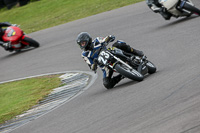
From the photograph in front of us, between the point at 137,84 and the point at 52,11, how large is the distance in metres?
18.5

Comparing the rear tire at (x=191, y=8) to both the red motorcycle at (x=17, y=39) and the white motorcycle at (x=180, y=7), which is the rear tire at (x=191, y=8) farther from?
the red motorcycle at (x=17, y=39)

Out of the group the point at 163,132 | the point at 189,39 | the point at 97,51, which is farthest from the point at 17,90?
the point at 163,132

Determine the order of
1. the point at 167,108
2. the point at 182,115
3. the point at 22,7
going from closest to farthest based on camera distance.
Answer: the point at 182,115
the point at 167,108
the point at 22,7

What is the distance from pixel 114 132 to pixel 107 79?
382cm

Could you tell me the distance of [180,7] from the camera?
14438 mm

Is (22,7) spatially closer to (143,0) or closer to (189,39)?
(143,0)

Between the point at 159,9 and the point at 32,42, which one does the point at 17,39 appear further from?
the point at 159,9

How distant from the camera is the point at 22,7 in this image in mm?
31000

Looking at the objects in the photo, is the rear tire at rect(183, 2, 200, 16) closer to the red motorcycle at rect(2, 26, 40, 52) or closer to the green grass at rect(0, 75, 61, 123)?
the green grass at rect(0, 75, 61, 123)

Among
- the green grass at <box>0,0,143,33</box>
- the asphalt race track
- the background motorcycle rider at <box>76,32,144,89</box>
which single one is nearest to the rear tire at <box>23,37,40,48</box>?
the asphalt race track

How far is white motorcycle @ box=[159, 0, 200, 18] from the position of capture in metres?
14.2

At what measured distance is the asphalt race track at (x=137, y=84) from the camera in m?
6.46

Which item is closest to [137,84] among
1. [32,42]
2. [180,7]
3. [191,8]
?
[191,8]

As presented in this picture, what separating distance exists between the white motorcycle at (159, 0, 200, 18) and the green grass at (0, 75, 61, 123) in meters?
4.33
